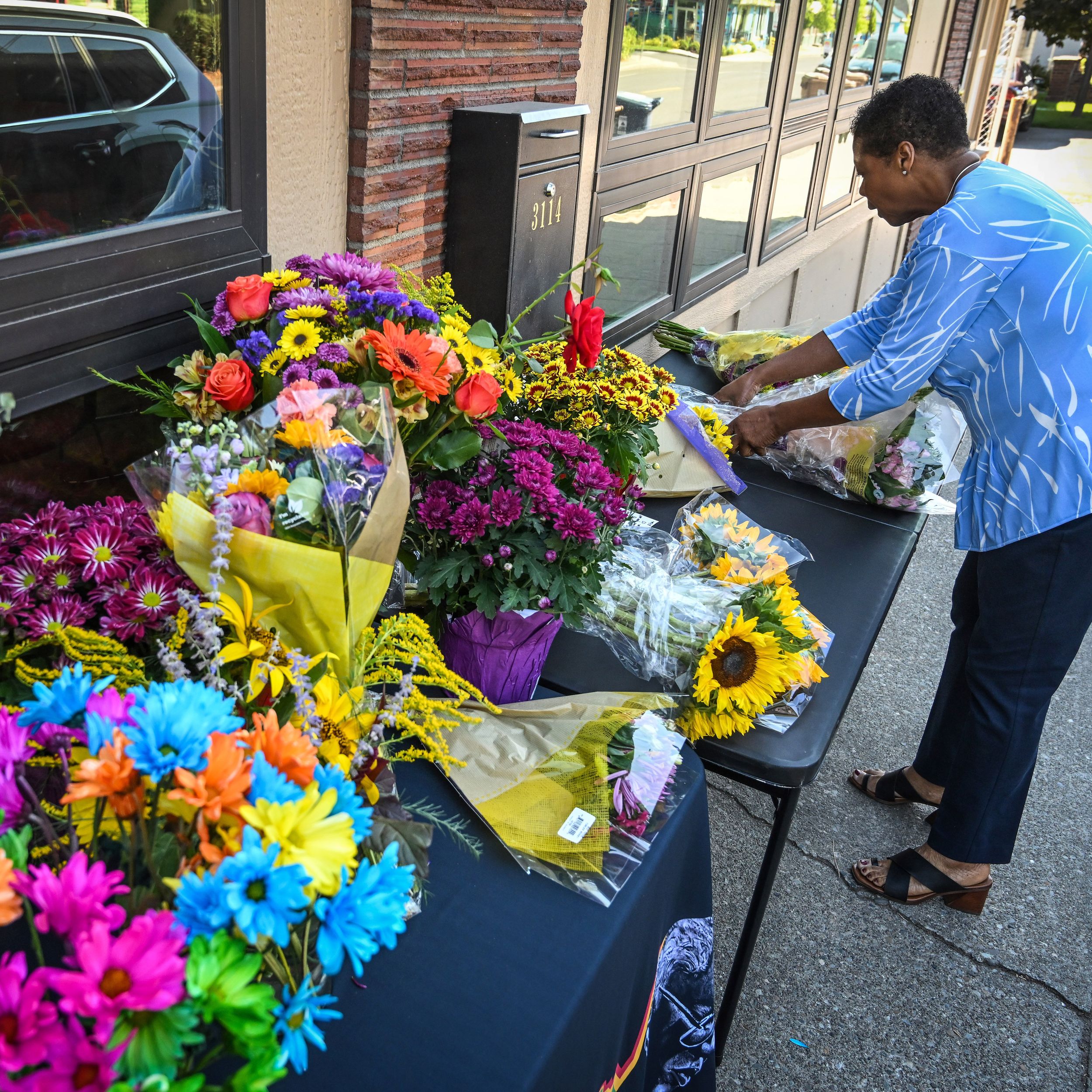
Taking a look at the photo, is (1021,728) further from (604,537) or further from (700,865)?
(604,537)

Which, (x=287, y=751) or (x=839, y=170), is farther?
(x=839, y=170)

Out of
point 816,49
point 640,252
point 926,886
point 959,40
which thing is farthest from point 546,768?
point 959,40

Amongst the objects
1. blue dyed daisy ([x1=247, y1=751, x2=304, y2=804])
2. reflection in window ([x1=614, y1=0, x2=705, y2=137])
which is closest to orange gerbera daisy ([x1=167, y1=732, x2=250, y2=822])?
blue dyed daisy ([x1=247, y1=751, x2=304, y2=804])

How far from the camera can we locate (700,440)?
2398 millimetres

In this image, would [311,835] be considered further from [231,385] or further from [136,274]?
[136,274]

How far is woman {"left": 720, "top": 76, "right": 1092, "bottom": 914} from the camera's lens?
6.73 feet

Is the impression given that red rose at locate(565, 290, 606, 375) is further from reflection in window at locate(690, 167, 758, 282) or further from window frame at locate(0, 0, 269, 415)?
reflection in window at locate(690, 167, 758, 282)

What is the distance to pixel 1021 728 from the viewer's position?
2277 millimetres

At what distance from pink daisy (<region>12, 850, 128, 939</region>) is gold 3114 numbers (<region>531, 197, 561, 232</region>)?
2268 millimetres

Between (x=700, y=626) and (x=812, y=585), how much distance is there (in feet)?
2.00

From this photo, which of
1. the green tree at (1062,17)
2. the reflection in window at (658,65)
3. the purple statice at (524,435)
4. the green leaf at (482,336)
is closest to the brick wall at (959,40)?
the reflection in window at (658,65)

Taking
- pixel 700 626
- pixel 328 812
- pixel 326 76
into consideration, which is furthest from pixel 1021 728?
pixel 326 76

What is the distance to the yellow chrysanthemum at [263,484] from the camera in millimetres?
1075

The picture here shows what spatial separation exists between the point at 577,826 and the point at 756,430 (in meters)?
1.52
